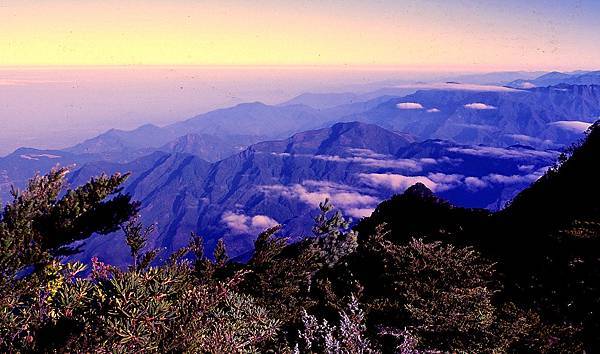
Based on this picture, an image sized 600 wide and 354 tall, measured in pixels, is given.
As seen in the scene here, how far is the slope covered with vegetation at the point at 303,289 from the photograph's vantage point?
9133mm

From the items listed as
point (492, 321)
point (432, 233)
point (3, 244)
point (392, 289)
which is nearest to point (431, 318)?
point (492, 321)

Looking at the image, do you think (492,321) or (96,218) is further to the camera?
(492,321)

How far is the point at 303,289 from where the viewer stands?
3078 cm

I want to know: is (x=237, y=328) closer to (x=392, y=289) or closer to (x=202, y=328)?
(x=202, y=328)

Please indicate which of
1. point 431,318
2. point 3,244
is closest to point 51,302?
point 3,244

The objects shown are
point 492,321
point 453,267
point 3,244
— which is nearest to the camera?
point 3,244

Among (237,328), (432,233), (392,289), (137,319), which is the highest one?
(137,319)

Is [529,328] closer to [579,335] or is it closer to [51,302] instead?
[579,335]

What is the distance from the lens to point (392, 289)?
25844 millimetres

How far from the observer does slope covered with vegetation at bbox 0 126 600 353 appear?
360 inches

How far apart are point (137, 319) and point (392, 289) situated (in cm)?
2042

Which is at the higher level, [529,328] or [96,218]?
[96,218]

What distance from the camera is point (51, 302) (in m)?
11.5

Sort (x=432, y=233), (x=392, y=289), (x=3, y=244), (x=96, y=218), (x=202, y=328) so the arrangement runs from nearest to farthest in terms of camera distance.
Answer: (x=202, y=328) → (x=3, y=244) → (x=96, y=218) → (x=392, y=289) → (x=432, y=233)
